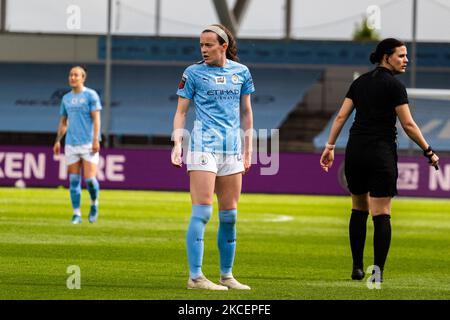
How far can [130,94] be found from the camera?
46531mm

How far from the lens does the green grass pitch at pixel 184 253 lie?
9586mm

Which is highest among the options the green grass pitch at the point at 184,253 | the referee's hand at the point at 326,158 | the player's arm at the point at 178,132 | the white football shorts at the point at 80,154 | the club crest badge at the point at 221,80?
the club crest badge at the point at 221,80

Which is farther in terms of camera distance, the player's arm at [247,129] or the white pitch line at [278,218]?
the white pitch line at [278,218]

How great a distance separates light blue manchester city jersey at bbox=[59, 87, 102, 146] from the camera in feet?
56.7

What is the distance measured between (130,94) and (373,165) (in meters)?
36.4

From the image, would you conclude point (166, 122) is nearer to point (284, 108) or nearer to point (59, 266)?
point (284, 108)

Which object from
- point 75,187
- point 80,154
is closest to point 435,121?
point 80,154

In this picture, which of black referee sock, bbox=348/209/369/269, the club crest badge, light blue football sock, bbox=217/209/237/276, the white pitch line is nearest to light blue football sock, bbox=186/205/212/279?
light blue football sock, bbox=217/209/237/276

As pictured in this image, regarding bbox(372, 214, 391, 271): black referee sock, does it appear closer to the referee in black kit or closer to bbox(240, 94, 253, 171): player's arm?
the referee in black kit

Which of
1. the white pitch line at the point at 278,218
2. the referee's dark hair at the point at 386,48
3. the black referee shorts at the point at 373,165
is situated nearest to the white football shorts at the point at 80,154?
the white pitch line at the point at 278,218

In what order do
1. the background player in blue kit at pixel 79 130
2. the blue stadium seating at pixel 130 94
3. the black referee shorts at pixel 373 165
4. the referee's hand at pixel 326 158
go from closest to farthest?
the black referee shorts at pixel 373 165 < the referee's hand at pixel 326 158 < the background player in blue kit at pixel 79 130 < the blue stadium seating at pixel 130 94

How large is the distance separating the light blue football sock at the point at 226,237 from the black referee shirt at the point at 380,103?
4.94 feet

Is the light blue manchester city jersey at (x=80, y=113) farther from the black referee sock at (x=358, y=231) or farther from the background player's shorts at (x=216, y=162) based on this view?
the background player's shorts at (x=216, y=162)

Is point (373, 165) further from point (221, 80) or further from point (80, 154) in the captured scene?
point (80, 154)
